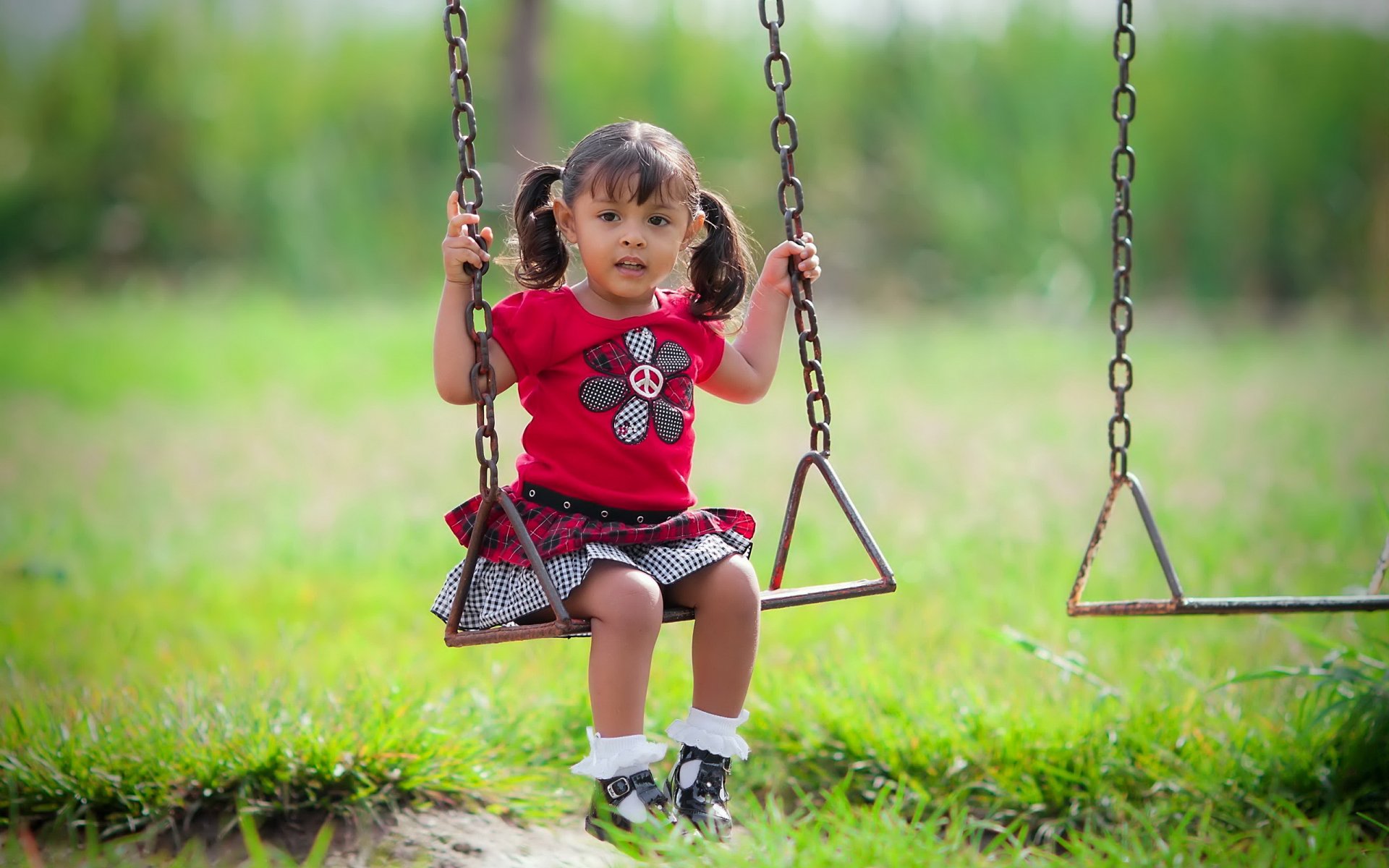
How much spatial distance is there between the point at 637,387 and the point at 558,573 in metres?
0.40

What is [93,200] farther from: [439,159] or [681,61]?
[681,61]

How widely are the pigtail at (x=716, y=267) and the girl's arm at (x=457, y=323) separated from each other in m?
0.49

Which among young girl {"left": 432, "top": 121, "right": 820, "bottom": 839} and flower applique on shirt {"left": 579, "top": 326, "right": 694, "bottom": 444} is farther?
flower applique on shirt {"left": 579, "top": 326, "right": 694, "bottom": 444}

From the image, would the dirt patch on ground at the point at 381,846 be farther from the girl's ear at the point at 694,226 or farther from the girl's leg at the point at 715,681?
the girl's ear at the point at 694,226

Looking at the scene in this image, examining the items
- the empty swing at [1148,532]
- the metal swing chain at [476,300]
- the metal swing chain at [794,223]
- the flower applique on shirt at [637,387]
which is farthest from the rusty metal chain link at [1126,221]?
the metal swing chain at [476,300]

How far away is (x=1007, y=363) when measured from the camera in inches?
393

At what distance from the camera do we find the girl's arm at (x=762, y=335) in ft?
9.76

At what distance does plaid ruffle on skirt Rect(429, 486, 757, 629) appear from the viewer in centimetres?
263

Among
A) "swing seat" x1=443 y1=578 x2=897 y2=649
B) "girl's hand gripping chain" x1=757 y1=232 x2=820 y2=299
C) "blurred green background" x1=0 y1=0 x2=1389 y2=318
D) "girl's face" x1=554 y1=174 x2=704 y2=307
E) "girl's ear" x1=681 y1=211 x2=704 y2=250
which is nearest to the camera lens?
"swing seat" x1=443 y1=578 x2=897 y2=649

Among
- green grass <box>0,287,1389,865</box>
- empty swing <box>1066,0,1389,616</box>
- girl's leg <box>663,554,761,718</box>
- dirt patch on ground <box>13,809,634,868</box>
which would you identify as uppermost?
empty swing <box>1066,0,1389,616</box>

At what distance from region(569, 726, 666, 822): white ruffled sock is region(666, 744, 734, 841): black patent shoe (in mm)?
101

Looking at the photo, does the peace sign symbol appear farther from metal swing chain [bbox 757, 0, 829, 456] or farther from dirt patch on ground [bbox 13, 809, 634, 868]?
dirt patch on ground [bbox 13, 809, 634, 868]

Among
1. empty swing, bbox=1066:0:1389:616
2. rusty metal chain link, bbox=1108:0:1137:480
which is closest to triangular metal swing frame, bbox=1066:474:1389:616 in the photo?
empty swing, bbox=1066:0:1389:616

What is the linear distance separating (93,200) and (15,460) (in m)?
6.37
